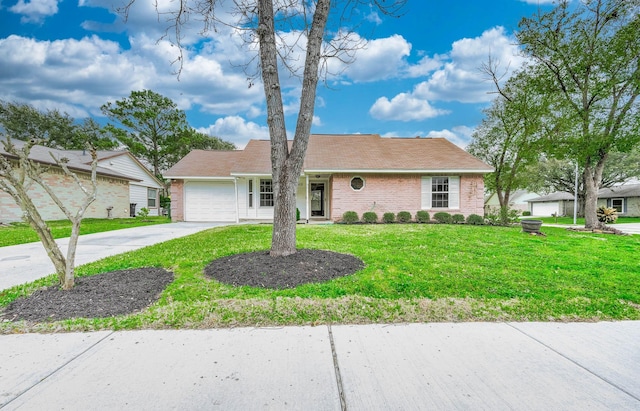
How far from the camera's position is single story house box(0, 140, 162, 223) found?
1393 cm

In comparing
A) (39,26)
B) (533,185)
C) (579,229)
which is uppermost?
(39,26)

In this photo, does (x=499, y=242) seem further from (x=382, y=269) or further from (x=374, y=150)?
(x=374, y=150)

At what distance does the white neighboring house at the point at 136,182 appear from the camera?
65.9 feet

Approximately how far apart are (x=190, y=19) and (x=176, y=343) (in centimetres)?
586

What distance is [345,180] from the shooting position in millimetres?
13875

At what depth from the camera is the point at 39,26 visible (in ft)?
36.1

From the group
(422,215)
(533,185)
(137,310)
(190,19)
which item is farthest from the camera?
(533,185)

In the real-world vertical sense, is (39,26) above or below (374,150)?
above

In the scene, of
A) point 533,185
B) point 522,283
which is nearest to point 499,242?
point 522,283

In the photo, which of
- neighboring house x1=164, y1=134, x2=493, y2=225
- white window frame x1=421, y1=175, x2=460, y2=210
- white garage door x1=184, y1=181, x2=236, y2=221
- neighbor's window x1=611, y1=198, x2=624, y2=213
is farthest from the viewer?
neighbor's window x1=611, y1=198, x2=624, y2=213

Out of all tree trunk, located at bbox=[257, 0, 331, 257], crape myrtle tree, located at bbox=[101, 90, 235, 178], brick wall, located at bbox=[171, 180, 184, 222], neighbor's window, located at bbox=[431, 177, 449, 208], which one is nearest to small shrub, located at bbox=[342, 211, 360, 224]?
neighbor's window, located at bbox=[431, 177, 449, 208]

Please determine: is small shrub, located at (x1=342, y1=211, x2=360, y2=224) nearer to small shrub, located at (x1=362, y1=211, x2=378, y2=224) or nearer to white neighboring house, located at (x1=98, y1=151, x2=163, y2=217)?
small shrub, located at (x1=362, y1=211, x2=378, y2=224)

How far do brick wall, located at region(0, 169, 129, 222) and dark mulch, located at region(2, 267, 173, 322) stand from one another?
13.5 m

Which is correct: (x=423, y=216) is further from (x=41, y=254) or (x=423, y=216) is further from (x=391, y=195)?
(x=41, y=254)
